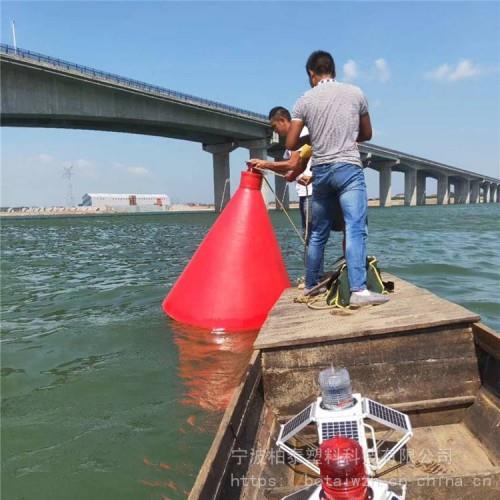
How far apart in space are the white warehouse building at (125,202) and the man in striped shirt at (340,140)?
98.3 metres

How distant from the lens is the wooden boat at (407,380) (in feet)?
7.88

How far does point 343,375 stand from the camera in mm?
2254

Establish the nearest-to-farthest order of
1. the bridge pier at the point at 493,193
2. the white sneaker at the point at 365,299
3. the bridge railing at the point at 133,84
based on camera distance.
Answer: the white sneaker at the point at 365,299 → the bridge railing at the point at 133,84 → the bridge pier at the point at 493,193

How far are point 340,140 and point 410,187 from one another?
258 feet

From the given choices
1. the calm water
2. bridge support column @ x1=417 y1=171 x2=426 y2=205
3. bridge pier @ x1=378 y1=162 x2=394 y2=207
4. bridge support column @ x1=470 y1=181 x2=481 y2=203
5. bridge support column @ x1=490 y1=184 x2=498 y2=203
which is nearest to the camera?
the calm water

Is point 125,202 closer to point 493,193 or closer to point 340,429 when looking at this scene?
point 493,193

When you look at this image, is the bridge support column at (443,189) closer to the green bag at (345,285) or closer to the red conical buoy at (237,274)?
the red conical buoy at (237,274)

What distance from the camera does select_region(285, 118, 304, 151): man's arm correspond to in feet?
12.5

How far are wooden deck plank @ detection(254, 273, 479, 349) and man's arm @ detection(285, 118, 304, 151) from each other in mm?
1459

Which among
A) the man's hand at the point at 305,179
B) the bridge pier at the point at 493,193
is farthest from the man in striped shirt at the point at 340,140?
the bridge pier at the point at 493,193

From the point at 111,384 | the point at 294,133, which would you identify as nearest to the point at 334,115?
the point at 294,133

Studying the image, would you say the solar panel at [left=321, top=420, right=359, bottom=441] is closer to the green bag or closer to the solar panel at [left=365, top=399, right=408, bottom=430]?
the solar panel at [left=365, top=399, right=408, bottom=430]

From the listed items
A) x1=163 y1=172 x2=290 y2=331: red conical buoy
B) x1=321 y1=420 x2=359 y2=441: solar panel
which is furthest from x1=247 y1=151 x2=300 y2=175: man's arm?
x1=321 y1=420 x2=359 y2=441: solar panel

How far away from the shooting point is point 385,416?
2.25m
